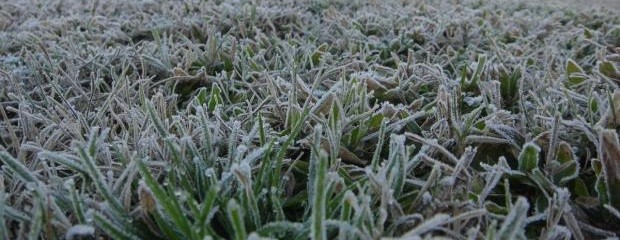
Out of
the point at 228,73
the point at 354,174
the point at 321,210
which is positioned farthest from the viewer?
the point at 228,73

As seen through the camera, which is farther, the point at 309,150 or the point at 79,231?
the point at 309,150

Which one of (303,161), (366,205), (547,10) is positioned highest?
(366,205)

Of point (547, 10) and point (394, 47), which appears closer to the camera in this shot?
point (394, 47)

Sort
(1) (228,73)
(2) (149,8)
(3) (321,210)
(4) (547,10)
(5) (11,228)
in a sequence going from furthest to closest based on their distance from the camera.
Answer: (4) (547,10) → (2) (149,8) → (1) (228,73) → (5) (11,228) → (3) (321,210)

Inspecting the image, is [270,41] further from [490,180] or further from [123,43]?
[490,180]

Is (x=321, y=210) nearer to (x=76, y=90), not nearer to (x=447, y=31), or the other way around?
(x=76, y=90)

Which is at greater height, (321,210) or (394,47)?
(321,210)

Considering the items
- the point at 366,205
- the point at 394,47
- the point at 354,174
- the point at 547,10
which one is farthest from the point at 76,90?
the point at 547,10
